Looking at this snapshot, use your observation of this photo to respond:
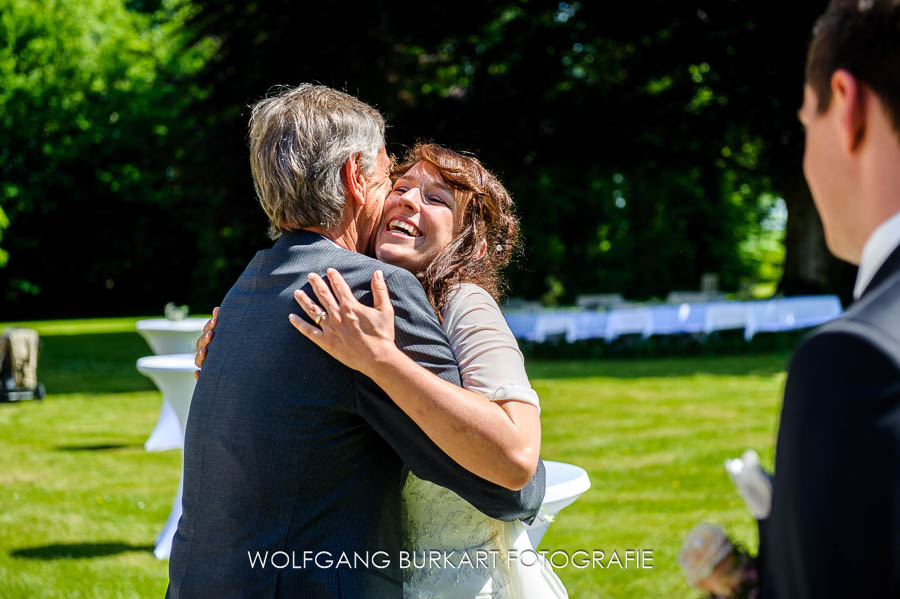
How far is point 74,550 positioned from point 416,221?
4815 millimetres

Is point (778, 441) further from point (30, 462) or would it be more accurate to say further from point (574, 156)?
point (574, 156)

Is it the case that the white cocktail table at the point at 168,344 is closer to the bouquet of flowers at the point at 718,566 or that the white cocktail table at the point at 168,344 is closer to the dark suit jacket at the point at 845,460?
the bouquet of flowers at the point at 718,566

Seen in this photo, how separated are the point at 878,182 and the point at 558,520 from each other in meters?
5.47

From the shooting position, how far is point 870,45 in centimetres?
102

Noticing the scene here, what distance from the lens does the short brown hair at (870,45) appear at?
3.33 feet

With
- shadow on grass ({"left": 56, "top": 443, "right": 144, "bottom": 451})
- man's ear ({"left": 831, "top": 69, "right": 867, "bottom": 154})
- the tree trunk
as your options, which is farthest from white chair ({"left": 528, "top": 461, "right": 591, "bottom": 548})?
the tree trunk

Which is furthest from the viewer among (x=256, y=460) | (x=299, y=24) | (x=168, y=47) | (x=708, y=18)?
(x=168, y=47)

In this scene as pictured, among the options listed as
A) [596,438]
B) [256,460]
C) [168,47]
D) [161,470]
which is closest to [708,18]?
[596,438]

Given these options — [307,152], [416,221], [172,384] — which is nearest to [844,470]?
[307,152]

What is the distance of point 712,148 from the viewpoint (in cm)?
2019

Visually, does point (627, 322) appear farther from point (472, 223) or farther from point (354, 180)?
point (354, 180)

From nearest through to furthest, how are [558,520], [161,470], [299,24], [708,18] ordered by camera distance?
[558,520] → [161,470] → [299,24] → [708,18]

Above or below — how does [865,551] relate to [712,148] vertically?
above

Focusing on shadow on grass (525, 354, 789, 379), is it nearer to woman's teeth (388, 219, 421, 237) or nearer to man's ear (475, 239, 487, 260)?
man's ear (475, 239, 487, 260)
